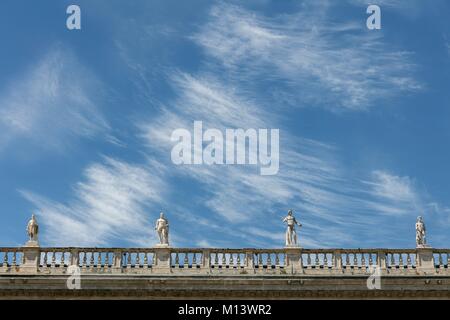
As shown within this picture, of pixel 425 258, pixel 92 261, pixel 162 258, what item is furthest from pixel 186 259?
pixel 425 258

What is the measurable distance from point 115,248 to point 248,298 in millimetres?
5093

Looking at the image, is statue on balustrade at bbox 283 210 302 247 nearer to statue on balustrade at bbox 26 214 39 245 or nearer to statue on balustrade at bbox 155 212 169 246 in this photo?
statue on balustrade at bbox 155 212 169 246

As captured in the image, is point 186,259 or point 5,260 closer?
point 5,260

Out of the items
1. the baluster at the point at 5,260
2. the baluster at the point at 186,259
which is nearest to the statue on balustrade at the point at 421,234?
the baluster at the point at 186,259

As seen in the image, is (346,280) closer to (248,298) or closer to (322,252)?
(322,252)

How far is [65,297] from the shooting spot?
2905cm

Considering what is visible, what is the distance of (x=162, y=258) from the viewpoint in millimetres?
29625

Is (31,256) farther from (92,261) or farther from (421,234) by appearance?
(421,234)

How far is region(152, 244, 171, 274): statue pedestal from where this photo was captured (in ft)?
96.7

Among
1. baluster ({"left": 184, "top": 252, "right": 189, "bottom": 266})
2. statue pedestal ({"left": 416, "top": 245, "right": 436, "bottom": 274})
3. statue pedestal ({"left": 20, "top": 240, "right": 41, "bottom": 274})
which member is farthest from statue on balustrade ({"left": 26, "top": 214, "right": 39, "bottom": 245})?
statue pedestal ({"left": 416, "top": 245, "right": 436, "bottom": 274})

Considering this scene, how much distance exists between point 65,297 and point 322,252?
9.32 metres
